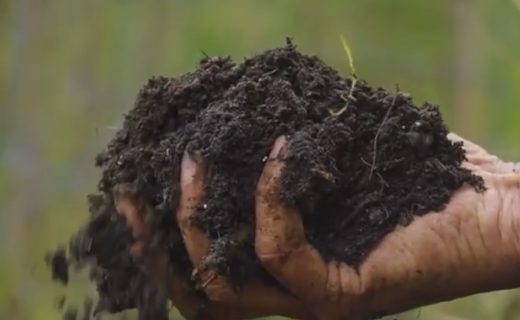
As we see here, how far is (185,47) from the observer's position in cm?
336

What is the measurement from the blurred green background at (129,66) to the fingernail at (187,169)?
2069 millimetres

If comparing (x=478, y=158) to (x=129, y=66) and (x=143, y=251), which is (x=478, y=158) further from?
(x=129, y=66)

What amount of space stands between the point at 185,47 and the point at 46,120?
20.5 inches

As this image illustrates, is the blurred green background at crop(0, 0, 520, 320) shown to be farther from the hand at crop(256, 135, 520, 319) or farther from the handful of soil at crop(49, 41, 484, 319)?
the hand at crop(256, 135, 520, 319)

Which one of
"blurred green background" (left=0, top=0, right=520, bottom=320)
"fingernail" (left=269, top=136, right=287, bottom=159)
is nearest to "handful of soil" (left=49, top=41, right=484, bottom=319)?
"fingernail" (left=269, top=136, right=287, bottom=159)

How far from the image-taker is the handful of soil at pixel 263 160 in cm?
106

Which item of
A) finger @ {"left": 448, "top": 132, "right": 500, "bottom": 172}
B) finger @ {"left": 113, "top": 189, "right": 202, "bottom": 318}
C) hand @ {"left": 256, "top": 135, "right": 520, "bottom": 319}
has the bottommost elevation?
hand @ {"left": 256, "top": 135, "right": 520, "bottom": 319}

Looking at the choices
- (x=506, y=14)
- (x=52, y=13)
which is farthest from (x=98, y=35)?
(x=506, y=14)

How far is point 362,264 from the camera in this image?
107cm

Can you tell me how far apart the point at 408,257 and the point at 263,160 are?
0.19 m

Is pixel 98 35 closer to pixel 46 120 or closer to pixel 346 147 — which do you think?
pixel 46 120

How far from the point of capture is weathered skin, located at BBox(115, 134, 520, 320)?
104 centimetres

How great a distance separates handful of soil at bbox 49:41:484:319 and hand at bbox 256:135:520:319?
2 cm

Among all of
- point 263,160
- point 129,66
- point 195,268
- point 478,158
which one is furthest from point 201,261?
point 129,66
